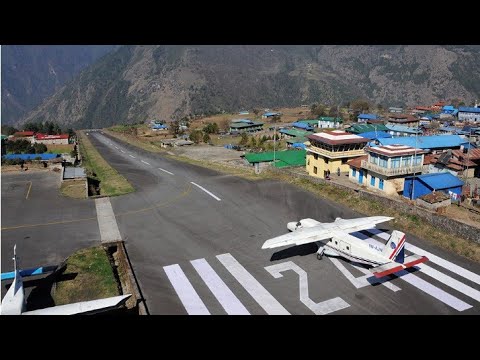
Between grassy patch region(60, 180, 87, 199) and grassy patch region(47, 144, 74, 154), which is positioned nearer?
grassy patch region(60, 180, 87, 199)

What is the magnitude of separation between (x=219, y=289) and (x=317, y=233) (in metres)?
10.8

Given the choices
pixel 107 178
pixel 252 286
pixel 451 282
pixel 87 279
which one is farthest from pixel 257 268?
pixel 107 178

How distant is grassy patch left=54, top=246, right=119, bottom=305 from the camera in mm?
27828

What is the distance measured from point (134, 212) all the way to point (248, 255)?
19740 mm

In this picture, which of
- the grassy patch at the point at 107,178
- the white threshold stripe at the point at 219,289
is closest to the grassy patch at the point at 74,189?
the grassy patch at the point at 107,178

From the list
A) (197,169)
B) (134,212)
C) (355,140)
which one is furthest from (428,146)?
(134,212)

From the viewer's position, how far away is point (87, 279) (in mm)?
30062

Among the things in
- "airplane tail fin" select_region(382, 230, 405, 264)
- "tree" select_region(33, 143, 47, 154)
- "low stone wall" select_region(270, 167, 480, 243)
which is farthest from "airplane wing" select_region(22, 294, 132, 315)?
"tree" select_region(33, 143, 47, 154)

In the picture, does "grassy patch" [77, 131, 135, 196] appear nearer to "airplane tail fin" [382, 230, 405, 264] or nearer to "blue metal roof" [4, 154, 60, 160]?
"blue metal roof" [4, 154, 60, 160]

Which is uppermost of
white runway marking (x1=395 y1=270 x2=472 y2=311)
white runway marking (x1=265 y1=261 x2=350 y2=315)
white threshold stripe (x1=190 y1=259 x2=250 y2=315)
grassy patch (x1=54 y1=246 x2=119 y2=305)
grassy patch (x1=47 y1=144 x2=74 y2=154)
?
grassy patch (x1=47 y1=144 x2=74 y2=154)

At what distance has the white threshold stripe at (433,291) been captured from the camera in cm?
2588

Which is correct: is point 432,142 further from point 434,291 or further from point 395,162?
point 434,291

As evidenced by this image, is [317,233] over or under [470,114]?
under

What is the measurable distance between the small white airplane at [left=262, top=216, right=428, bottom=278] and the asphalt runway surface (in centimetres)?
125
